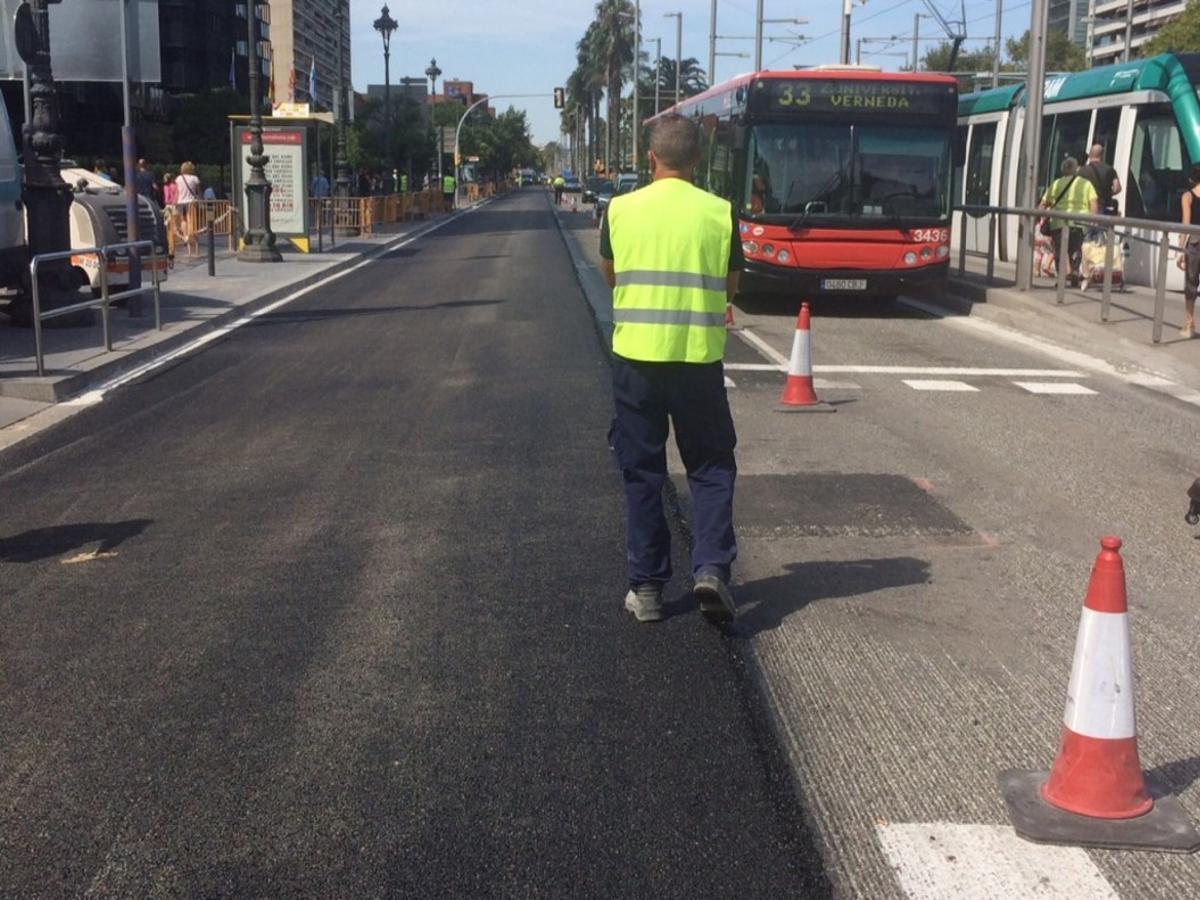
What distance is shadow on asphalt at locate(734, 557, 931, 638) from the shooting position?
5.75m

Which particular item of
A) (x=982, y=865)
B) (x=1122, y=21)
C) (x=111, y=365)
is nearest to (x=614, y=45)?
(x=1122, y=21)

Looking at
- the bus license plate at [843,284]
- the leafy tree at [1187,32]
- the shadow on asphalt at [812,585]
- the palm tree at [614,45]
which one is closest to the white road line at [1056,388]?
the bus license plate at [843,284]

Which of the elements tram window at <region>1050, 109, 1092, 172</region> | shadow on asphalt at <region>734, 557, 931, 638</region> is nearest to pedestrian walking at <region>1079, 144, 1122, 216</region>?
tram window at <region>1050, 109, 1092, 172</region>

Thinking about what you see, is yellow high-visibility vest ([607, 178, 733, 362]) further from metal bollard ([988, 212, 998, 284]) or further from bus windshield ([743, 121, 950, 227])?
metal bollard ([988, 212, 998, 284])

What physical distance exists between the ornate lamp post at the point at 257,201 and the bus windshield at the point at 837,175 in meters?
12.3

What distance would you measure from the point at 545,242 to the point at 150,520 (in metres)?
30.7

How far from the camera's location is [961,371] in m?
13.3

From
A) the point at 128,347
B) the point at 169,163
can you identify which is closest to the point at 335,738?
the point at 128,347

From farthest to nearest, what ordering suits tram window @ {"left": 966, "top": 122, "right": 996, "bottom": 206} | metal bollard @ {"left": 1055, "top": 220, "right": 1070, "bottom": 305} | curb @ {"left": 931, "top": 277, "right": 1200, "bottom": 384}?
tram window @ {"left": 966, "top": 122, "right": 996, "bottom": 206}
metal bollard @ {"left": 1055, "top": 220, "right": 1070, "bottom": 305}
curb @ {"left": 931, "top": 277, "right": 1200, "bottom": 384}

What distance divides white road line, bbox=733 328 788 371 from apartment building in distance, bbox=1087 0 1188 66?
297 ft

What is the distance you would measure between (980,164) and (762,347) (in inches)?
536

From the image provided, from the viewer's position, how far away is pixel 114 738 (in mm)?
4449

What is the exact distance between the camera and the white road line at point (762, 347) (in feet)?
45.4

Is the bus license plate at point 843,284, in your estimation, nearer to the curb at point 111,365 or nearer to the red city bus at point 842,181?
the red city bus at point 842,181
